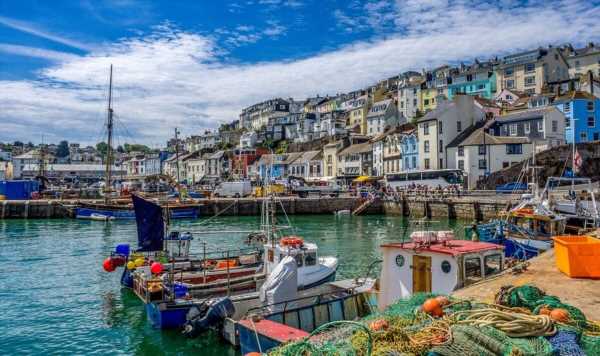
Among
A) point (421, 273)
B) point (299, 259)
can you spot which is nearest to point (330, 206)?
point (299, 259)

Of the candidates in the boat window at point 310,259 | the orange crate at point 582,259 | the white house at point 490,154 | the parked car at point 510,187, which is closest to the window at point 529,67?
the white house at point 490,154

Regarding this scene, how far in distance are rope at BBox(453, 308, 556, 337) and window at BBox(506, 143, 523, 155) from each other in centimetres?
5440

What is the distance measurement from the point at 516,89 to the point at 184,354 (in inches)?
3549

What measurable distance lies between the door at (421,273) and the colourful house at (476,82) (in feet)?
286

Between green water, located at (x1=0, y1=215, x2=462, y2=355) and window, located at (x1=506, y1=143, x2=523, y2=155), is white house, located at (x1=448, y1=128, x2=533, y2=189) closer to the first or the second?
window, located at (x1=506, y1=143, x2=523, y2=155)

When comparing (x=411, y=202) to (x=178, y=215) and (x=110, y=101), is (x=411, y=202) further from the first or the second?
(x=110, y=101)

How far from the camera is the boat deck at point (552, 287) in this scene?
34.6 ft

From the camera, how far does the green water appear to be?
15250mm

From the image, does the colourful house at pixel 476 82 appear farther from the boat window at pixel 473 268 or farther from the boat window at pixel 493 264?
the boat window at pixel 473 268

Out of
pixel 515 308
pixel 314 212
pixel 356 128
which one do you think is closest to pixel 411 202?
pixel 314 212

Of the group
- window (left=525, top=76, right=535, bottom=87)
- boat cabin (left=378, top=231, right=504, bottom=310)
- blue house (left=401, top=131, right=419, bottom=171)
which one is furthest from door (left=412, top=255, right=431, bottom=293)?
window (left=525, top=76, right=535, bottom=87)

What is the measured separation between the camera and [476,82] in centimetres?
9781

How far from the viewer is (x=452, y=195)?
53.9 meters

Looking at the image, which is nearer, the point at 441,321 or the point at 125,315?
the point at 441,321
